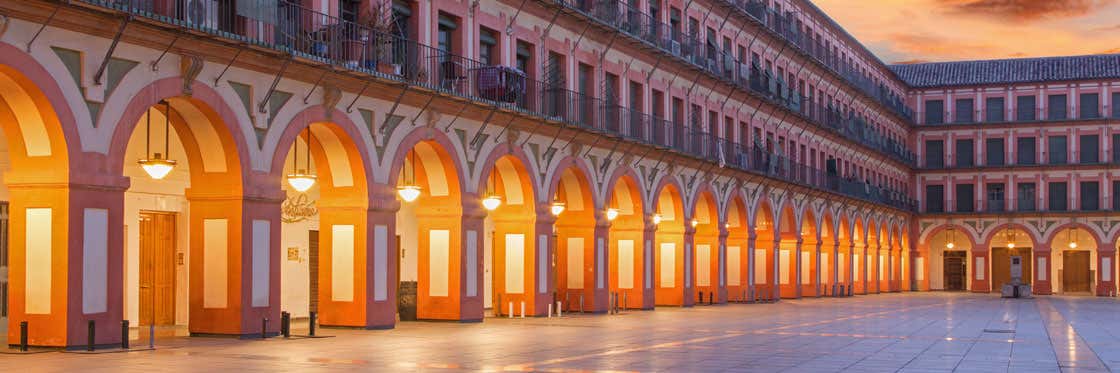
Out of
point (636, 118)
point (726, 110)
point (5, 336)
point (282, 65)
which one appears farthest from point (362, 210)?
point (726, 110)

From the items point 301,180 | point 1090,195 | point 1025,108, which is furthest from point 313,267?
point 1025,108


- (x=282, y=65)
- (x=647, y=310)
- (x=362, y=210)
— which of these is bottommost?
(x=647, y=310)

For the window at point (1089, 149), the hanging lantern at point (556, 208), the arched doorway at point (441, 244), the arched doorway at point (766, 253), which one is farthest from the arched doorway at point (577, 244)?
the window at point (1089, 149)

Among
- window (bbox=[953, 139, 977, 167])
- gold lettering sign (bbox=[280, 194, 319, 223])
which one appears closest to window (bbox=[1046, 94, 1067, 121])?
window (bbox=[953, 139, 977, 167])

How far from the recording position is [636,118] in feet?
139

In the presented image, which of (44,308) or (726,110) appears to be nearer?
(44,308)

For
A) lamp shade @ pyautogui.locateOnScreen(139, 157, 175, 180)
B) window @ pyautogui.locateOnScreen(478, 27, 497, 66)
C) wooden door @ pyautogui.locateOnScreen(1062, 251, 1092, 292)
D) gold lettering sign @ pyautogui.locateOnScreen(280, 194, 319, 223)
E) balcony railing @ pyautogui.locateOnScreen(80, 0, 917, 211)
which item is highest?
window @ pyautogui.locateOnScreen(478, 27, 497, 66)

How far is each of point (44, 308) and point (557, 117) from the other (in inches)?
679

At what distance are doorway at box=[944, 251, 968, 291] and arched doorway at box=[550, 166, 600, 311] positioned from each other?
54308 mm

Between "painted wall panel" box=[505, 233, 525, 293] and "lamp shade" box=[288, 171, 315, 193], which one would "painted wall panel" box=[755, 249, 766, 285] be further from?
"lamp shade" box=[288, 171, 315, 193]

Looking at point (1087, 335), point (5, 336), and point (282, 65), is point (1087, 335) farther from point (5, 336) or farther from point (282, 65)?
point (5, 336)

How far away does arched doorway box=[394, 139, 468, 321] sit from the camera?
32094 mm

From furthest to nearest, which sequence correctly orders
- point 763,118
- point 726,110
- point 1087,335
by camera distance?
1. point 763,118
2. point 726,110
3. point 1087,335

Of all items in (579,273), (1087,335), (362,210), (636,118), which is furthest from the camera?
(636,118)
